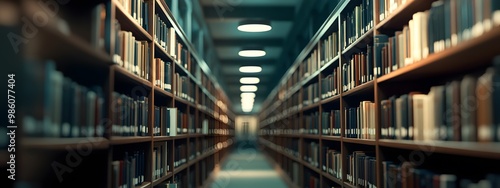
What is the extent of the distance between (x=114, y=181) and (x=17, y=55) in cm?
113

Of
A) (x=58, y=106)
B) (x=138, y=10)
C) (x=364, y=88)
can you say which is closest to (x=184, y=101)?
→ (x=138, y=10)

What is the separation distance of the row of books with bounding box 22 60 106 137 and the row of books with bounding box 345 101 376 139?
5.91 ft

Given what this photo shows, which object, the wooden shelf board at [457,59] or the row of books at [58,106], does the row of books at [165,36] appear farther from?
the wooden shelf board at [457,59]

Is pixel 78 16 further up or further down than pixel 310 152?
further up

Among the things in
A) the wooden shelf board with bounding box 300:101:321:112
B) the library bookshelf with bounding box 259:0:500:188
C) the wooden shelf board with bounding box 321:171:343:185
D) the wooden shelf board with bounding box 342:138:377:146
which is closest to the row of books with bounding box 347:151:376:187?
the library bookshelf with bounding box 259:0:500:188

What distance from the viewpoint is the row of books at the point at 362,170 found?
316 cm

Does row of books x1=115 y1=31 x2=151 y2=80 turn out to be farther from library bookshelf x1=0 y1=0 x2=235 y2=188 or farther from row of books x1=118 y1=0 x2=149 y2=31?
row of books x1=118 y1=0 x2=149 y2=31

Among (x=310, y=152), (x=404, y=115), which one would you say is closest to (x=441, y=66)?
(x=404, y=115)

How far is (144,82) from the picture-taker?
3109mm

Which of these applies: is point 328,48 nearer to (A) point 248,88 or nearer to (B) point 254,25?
(B) point 254,25

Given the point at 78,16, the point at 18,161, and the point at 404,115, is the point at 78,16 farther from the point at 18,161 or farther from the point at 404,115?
the point at 404,115

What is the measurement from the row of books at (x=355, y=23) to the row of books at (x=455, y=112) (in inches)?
33.6

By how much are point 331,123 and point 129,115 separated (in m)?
2.30

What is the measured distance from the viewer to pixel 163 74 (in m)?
3.97
